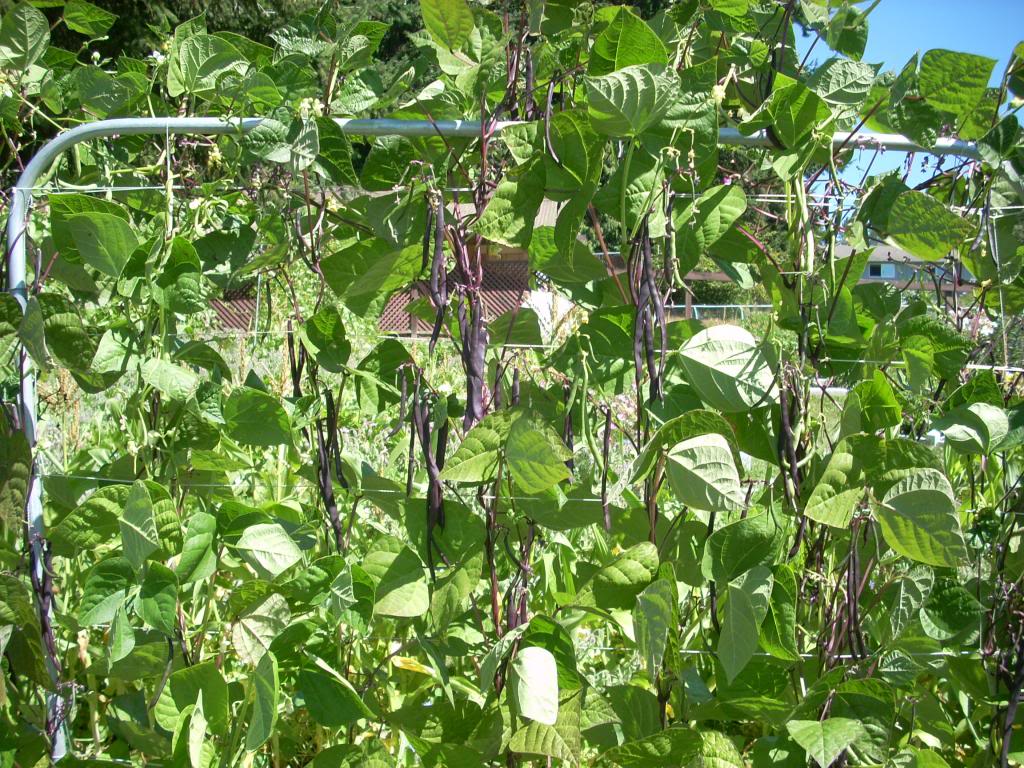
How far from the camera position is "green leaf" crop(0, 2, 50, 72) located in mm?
1146

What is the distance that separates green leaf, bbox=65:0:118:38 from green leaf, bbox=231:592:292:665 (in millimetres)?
889

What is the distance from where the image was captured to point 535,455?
93 centimetres

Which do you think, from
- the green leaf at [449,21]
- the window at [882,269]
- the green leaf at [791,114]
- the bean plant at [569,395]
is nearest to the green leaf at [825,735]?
the bean plant at [569,395]

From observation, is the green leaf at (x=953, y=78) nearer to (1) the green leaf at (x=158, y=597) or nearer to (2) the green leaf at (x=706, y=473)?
(2) the green leaf at (x=706, y=473)

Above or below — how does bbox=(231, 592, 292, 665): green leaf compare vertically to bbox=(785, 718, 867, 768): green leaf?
above

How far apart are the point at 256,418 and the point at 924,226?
87 cm

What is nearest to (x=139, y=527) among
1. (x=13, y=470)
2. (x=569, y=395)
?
(x=13, y=470)

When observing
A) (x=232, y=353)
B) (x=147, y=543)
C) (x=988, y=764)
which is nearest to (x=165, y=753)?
(x=147, y=543)

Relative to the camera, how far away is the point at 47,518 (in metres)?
1.43

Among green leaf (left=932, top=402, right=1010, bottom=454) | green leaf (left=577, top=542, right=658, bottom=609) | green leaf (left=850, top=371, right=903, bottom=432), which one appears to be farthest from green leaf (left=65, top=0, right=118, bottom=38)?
green leaf (left=932, top=402, right=1010, bottom=454)

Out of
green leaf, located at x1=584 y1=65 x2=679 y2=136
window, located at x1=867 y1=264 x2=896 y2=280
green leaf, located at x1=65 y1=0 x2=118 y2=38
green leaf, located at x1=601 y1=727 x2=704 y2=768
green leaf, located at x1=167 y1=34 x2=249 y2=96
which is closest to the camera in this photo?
green leaf, located at x1=584 y1=65 x2=679 y2=136

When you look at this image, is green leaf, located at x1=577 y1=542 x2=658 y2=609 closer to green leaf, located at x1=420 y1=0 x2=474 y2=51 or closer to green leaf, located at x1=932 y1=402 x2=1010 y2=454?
green leaf, located at x1=932 y1=402 x2=1010 y2=454

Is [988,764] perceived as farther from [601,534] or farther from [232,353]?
[232,353]

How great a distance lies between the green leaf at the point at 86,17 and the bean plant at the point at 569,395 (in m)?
0.12
